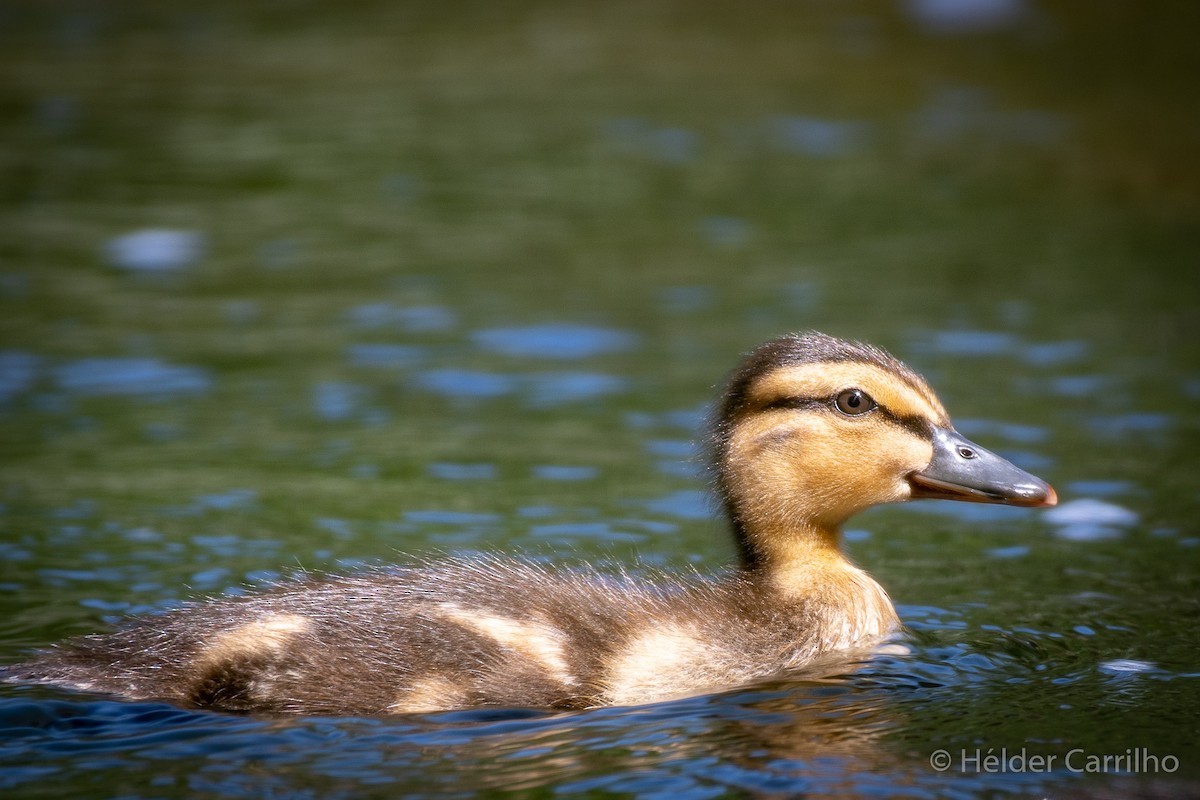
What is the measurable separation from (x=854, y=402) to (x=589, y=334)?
3.95 m

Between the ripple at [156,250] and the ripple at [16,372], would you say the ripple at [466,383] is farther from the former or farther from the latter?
the ripple at [156,250]

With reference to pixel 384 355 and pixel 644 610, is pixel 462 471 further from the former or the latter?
pixel 644 610

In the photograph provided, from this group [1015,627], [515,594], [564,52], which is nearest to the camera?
[515,594]

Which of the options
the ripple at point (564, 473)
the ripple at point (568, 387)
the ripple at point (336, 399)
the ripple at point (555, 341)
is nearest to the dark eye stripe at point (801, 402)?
the ripple at point (564, 473)

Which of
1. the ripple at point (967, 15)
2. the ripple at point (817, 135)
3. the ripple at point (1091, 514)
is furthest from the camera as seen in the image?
the ripple at point (967, 15)

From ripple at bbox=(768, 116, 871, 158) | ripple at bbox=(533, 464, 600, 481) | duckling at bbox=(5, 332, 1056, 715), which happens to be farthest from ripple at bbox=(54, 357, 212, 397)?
ripple at bbox=(768, 116, 871, 158)

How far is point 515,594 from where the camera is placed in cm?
551

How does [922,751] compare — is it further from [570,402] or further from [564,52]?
[564,52]

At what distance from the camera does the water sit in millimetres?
5195

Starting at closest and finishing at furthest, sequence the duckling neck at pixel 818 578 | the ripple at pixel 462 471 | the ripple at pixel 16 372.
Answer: the duckling neck at pixel 818 578
the ripple at pixel 462 471
the ripple at pixel 16 372

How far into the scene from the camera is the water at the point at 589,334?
5195 mm

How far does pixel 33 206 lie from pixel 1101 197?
6.97 m

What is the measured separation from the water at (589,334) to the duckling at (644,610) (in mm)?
111

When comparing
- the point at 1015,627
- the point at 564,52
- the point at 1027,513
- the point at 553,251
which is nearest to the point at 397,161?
the point at 553,251
